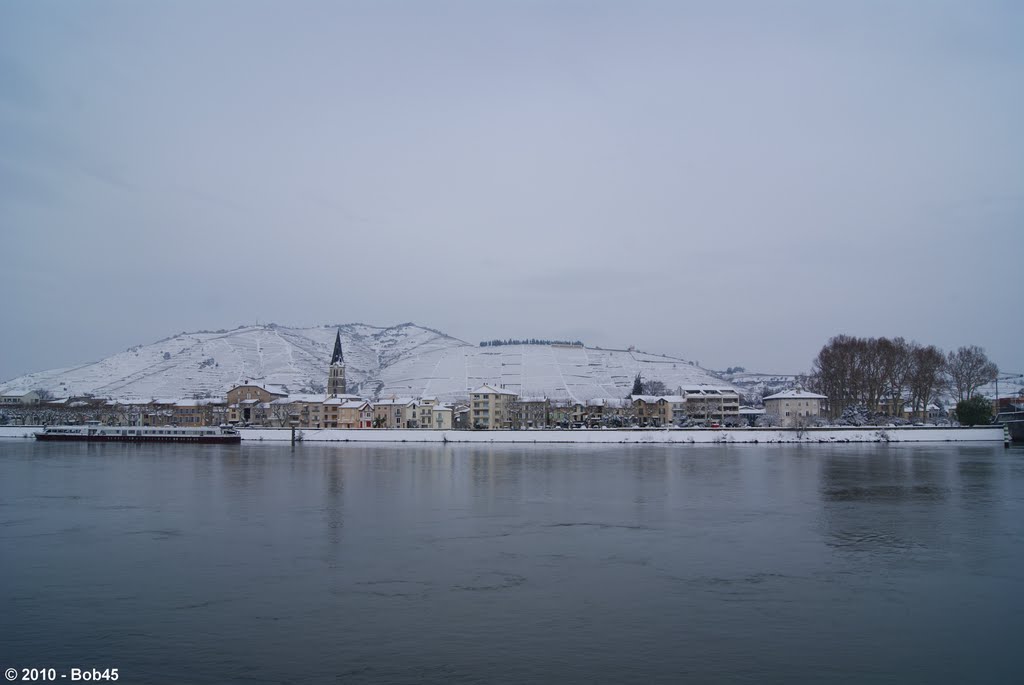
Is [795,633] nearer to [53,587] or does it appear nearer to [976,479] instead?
[53,587]

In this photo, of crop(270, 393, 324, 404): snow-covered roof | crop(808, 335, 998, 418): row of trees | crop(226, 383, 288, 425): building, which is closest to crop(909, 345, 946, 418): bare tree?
crop(808, 335, 998, 418): row of trees

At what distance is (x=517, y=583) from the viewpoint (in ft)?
48.3

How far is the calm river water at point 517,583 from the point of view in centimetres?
1054

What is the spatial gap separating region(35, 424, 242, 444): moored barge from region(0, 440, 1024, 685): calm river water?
4661 cm

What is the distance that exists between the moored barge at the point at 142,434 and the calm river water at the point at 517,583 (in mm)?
46612

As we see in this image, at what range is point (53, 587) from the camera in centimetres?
1427

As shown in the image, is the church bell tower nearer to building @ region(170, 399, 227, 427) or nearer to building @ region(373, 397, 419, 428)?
building @ region(170, 399, 227, 427)

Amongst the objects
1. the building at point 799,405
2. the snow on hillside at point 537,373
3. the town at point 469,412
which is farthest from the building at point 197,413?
the building at point 799,405

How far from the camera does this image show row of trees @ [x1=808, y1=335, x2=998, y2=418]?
79.2m

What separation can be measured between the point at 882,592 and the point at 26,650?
46.4 feet

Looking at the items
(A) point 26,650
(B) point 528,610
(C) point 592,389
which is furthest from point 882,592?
(C) point 592,389

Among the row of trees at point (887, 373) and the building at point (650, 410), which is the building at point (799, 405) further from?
the building at point (650, 410)

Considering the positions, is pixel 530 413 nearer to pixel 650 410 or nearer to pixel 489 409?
pixel 489 409

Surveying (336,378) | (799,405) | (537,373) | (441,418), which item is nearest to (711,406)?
(799,405)
